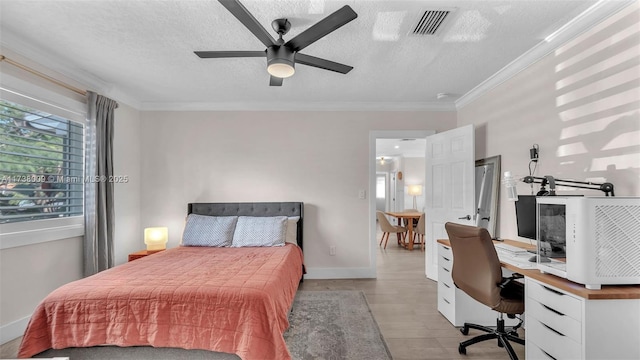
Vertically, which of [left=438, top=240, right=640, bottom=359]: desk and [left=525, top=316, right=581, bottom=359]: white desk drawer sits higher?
[left=438, top=240, right=640, bottom=359]: desk

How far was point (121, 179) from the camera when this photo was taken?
12.2 ft

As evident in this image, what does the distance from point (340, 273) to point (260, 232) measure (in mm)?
1358

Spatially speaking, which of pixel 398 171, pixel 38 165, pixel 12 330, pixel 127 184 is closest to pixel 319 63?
pixel 38 165

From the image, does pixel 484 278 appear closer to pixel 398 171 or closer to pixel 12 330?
pixel 12 330

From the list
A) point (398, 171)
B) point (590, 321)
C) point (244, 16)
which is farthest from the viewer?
point (398, 171)

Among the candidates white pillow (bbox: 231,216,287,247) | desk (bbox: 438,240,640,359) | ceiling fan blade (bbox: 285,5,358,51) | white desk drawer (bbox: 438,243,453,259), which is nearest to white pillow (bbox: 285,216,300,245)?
white pillow (bbox: 231,216,287,247)

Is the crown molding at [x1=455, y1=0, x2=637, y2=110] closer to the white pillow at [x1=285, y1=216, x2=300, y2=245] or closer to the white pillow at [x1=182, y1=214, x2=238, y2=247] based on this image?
the white pillow at [x1=285, y1=216, x2=300, y2=245]

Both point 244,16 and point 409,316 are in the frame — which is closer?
point 244,16

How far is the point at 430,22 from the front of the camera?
211 cm

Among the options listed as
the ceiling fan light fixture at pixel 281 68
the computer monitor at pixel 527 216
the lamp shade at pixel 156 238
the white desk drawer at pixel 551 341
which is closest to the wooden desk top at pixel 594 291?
the white desk drawer at pixel 551 341

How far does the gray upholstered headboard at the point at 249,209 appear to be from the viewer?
4.01m

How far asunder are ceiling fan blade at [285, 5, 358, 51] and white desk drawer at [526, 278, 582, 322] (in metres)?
1.93

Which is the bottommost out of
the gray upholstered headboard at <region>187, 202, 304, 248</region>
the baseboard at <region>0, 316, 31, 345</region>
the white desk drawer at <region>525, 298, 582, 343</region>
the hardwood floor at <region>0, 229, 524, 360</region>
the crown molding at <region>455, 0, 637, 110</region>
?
the hardwood floor at <region>0, 229, 524, 360</region>

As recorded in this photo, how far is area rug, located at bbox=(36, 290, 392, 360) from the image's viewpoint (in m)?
1.91
